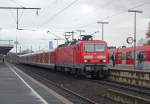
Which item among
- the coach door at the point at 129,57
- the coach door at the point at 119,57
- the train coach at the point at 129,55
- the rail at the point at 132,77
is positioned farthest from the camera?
the coach door at the point at 119,57

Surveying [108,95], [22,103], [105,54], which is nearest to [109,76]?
[105,54]

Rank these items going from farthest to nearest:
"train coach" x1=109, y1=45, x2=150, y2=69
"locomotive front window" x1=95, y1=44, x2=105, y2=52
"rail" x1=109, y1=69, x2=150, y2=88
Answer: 1. "train coach" x1=109, y1=45, x2=150, y2=69
2. "locomotive front window" x1=95, y1=44, x2=105, y2=52
3. "rail" x1=109, y1=69, x2=150, y2=88

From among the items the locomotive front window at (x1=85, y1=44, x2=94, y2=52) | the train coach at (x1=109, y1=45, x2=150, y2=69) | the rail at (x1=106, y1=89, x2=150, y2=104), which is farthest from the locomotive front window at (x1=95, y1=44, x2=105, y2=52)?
the rail at (x1=106, y1=89, x2=150, y2=104)

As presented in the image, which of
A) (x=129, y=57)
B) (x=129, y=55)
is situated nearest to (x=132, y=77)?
(x=129, y=57)

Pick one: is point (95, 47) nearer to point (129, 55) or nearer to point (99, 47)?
point (99, 47)

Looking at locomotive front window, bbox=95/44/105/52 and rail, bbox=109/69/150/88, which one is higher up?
locomotive front window, bbox=95/44/105/52

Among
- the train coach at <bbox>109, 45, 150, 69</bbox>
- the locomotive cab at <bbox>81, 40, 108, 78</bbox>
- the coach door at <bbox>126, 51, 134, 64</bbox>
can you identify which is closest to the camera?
the locomotive cab at <bbox>81, 40, 108, 78</bbox>

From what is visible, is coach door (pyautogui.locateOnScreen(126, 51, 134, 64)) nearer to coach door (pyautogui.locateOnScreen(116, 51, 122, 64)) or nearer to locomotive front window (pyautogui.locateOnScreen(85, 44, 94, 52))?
coach door (pyautogui.locateOnScreen(116, 51, 122, 64))

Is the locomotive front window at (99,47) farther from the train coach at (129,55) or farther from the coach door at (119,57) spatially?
the coach door at (119,57)

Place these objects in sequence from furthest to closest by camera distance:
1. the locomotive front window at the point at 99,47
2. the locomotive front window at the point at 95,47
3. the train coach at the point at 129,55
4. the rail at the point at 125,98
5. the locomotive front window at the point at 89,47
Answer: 1. the train coach at the point at 129,55
2. the locomotive front window at the point at 99,47
3. the locomotive front window at the point at 95,47
4. the locomotive front window at the point at 89,47
5. the rail at the point at 125,98

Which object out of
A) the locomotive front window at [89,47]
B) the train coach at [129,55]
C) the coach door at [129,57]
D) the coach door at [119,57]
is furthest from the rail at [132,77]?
the coach door at [119,57]

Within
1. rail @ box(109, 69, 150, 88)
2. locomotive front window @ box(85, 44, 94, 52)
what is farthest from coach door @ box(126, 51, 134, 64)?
locomotive front window @ box(85, 44, 94, 52)

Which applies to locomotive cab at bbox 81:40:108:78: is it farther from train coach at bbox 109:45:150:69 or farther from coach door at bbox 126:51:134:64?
coach door at bbox 126:51:134:64

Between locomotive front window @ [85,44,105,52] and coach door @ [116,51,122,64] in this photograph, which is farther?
coach door @ [116,51,122,64]
